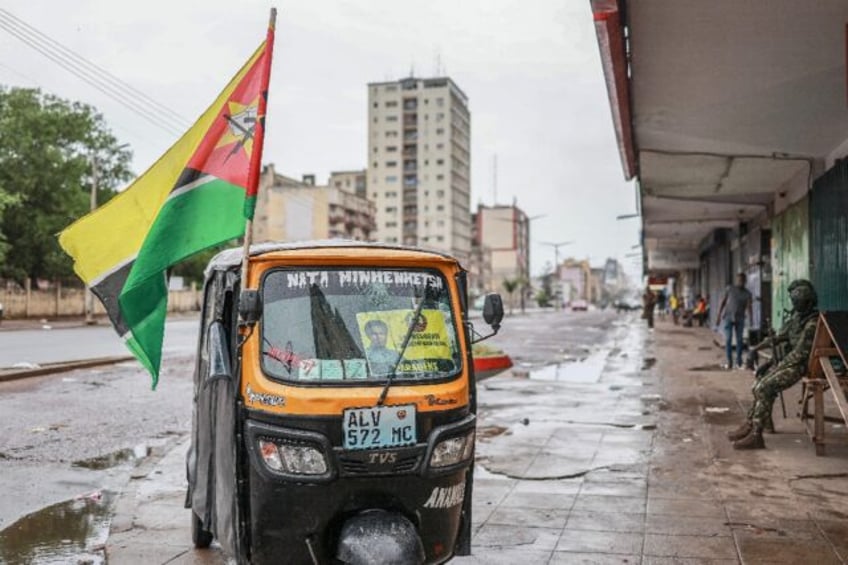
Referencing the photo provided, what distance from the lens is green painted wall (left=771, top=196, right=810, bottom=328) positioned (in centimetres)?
1542

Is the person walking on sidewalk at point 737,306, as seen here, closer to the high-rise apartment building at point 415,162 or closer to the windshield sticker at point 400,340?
the windshield sticker at point 400,340

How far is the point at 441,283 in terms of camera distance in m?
4.87

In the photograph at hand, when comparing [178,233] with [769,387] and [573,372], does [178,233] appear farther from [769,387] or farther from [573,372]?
[573,372]

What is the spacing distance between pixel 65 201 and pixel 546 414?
48.3 meters

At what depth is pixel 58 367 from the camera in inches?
681

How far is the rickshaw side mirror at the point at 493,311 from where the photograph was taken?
519cm

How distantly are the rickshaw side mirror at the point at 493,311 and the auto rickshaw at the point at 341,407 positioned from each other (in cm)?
29

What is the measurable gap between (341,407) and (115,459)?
5.89 metres

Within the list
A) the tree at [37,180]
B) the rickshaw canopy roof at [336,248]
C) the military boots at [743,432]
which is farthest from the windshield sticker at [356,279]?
the tree at [37,180]

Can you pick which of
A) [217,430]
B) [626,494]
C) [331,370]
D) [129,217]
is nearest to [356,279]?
[331,370]

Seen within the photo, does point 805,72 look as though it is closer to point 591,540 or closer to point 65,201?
point 591,540

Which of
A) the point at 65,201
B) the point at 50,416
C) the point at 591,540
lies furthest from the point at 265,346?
the point at 65,201

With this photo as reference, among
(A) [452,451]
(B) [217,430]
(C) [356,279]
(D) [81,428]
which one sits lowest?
(D) [81,428]

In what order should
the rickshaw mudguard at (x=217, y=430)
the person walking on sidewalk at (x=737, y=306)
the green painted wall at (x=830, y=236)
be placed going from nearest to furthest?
the rickshaw mudguard at (x=217, y=430), the green painted wall at (x=830, y=236), the person walking on sidewalk at (x=737, y=306)
